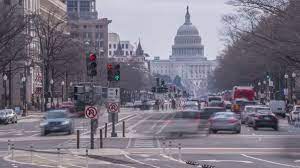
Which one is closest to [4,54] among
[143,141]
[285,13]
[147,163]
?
[285,13]

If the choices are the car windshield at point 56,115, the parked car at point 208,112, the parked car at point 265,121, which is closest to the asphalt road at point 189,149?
the car windshield at point 56,115

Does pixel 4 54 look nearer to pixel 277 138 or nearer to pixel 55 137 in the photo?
pixel 55 137

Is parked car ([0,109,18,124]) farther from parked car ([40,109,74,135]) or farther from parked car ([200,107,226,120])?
parked car ([40,109,74,135])

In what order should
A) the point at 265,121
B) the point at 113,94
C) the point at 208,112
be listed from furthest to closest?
1. the point at 208,112
2. the point at 265,121
3. the point at 113,94

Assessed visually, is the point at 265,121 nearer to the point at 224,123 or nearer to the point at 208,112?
the point at 224,123

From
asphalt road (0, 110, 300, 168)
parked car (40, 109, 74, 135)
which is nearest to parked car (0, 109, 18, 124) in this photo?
parked car (40, 109, 74, 135)

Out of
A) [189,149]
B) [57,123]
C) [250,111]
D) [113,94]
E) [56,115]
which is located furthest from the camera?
[250,111]

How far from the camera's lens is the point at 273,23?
7025 cm

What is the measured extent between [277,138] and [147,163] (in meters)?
18.3

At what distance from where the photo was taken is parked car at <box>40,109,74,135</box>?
52281mm

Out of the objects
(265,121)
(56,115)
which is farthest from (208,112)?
(56,115)

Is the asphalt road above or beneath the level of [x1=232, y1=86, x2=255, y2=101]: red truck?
beneath

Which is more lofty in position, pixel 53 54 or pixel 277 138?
pixel 53 54

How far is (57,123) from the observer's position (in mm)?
52375
